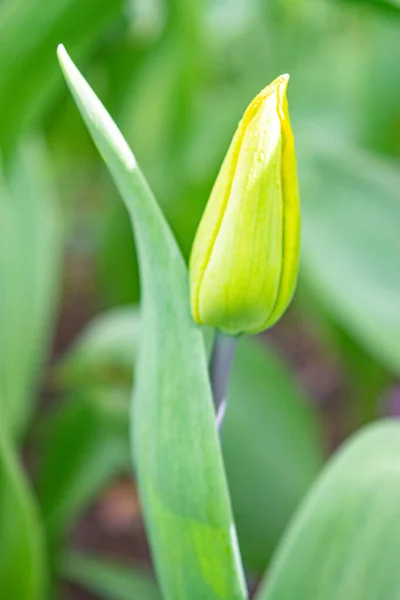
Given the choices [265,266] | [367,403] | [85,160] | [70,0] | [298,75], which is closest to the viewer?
[265,266]

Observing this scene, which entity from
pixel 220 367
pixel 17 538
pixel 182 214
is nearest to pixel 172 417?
pixel 220 367

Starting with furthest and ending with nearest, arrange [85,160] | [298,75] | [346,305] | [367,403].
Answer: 1. [85,160]
2. [298,75]
3. [367,403]
4. [346,305]

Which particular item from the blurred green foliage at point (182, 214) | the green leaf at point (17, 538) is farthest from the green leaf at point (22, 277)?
the green leaf at point (17, 538)

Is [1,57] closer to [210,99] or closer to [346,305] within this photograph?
[346,305]

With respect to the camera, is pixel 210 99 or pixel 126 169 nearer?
pixel 126 169

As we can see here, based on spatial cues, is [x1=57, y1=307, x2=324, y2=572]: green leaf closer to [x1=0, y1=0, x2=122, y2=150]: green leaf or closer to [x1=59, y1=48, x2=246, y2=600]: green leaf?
[x1=0, y1=0, x2=122, y2=150]: green leaf

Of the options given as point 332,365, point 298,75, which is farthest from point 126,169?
point 332,365

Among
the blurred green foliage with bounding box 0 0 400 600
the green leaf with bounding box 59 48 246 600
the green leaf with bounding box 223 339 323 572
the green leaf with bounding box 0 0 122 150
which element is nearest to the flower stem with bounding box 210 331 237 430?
the green leaf with bounding box 59 48 246 600
